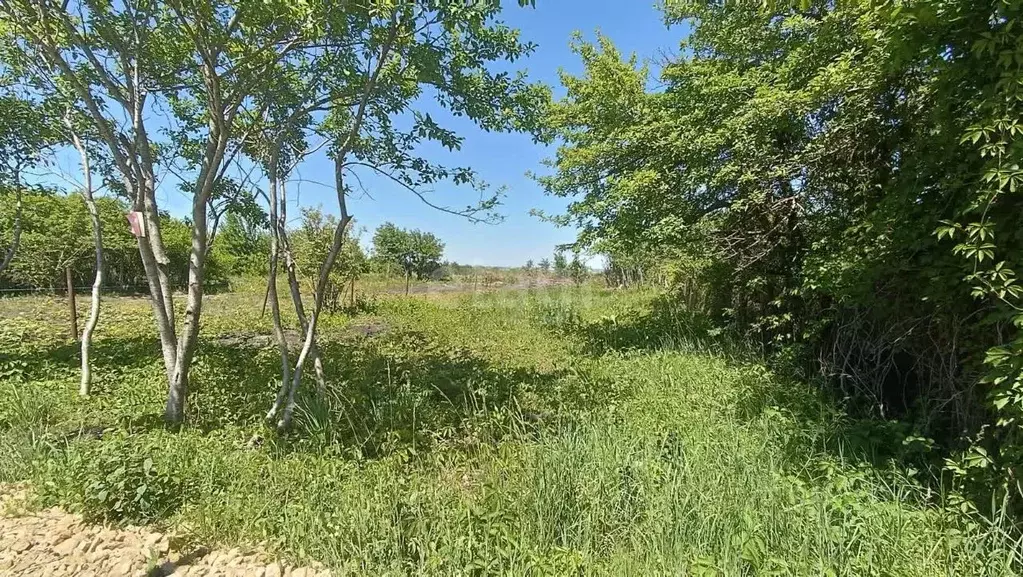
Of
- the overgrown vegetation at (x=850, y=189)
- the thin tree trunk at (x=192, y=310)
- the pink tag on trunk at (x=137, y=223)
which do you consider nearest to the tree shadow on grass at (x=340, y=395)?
the thin tree trunk at (x=192, y=310)

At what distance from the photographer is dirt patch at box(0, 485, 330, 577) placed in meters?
1.76

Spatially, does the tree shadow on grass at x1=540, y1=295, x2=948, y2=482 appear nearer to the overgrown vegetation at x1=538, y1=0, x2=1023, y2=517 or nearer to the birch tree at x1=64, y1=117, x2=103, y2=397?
the overgrown vegetation at x1=538, y1=0, x2=1023, y2=517

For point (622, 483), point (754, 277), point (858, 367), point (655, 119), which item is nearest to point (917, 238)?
point (858, 367)

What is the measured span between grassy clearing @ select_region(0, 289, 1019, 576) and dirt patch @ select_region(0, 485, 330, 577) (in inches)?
3.5

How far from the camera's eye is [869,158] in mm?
3623

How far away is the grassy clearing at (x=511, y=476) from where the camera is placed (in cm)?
178

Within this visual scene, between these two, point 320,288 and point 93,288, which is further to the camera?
point 93,288

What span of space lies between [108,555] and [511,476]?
1.80 metres

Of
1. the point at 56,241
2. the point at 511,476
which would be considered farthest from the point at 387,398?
the point at 56,241

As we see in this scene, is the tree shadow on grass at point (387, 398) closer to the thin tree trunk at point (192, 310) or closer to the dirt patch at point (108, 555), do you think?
the thin tree trunk at point (192, 310)

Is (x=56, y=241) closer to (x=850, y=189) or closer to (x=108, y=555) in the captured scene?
(x=108, y=555)

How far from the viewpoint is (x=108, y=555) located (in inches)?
71.7

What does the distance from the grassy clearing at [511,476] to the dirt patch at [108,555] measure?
9 cm

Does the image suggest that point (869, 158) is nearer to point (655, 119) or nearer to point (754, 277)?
point (754, 277)
